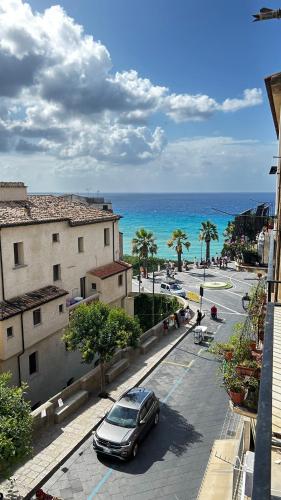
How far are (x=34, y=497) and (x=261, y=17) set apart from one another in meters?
15.5

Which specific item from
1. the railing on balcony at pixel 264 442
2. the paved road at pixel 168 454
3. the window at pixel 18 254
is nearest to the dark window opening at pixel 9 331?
the window at pixel 18 254

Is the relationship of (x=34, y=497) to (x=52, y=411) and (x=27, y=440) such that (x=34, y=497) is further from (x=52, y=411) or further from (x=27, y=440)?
(x=52, y=411)

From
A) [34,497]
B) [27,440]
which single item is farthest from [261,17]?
[34,497]

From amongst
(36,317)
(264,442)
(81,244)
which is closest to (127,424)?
(36,317)

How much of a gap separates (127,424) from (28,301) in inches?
342

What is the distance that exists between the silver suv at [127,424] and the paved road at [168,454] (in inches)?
20.6

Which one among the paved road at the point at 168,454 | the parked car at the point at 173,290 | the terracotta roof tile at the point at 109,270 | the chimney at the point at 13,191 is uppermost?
the chimney at the point at 13,191

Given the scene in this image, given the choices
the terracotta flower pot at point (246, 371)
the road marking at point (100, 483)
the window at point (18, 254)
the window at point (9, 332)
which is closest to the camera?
the terracotta flower pot at point (246, 371)

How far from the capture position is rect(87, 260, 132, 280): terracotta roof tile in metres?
29.5

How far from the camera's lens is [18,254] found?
2256 cm

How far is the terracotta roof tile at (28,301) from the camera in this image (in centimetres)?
1988

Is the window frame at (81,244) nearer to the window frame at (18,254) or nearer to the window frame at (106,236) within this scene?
the window frame at (106,236)

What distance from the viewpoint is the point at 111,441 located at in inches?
600

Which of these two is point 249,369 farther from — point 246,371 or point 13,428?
point 13,428
